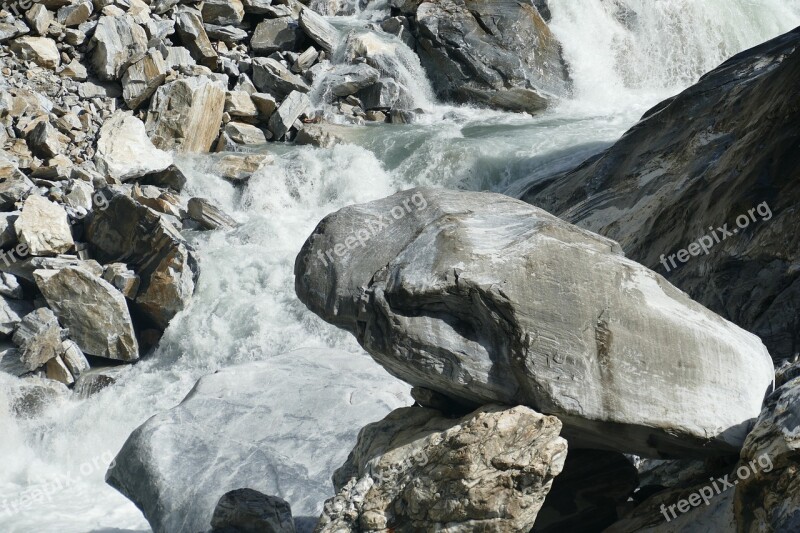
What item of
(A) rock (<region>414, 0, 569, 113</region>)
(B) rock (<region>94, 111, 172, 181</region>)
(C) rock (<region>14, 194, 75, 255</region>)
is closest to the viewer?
(C) rock (<region>14, 194, 75, 255</region>)

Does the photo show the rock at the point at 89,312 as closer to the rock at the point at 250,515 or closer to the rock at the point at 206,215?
the rock at the point at 206,215

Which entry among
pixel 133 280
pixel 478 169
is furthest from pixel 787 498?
pixel 478 169

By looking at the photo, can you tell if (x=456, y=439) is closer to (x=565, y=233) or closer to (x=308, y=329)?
(x=565, y=233)

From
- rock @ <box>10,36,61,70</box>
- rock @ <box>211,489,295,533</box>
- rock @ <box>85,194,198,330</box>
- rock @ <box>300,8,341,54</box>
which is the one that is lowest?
rock @ <box>85,194,198,330</box>

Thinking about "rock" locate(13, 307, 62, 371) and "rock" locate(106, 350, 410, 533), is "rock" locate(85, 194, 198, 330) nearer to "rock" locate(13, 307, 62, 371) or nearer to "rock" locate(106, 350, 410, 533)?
"rock" locate(13, 307, 62, 371)

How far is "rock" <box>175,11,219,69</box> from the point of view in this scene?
17750 millimetres

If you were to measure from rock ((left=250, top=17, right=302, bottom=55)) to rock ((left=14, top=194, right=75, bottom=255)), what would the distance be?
7458mm

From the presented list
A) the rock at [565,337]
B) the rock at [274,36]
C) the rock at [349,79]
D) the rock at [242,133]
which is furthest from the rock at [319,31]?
the rock at [565,337]

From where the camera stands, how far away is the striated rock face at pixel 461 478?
13.6ft

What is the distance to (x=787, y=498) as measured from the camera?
12.1 feet

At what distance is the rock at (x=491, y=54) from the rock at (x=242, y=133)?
13.8 ft

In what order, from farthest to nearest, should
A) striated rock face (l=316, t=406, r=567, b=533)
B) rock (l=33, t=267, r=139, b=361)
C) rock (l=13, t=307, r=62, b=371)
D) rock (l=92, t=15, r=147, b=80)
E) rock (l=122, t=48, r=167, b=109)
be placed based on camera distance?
rock (l=92, t=15, r=147, b=80)
rock (l=122, t=48, r=167, b=109)
rock (l=33, t=267, r=139, b=361)
rock (l=13, t=307, r=62, b=371)
striated rock face (l=316, t=406, r=567, b=533)

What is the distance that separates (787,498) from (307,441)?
3435mm

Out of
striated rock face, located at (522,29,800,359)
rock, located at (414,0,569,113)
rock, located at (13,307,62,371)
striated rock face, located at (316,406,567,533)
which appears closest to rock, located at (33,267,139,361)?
rock, located at (13,307,62,371)
